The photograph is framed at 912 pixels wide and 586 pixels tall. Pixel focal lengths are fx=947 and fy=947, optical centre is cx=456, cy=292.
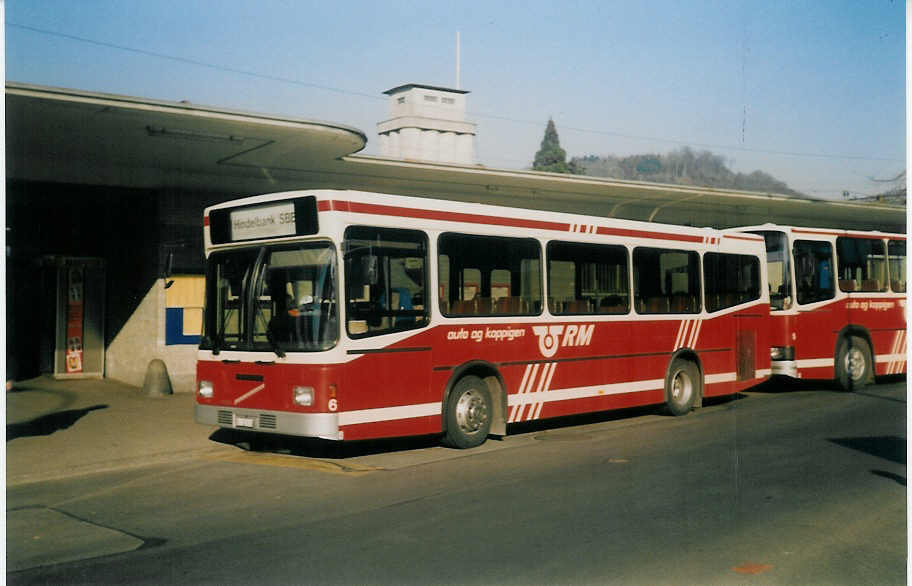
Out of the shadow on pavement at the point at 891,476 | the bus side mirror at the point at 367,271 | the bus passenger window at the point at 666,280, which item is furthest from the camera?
the bus passenger window at the point at 666,280

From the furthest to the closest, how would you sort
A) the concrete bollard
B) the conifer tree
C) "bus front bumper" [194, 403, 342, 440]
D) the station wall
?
the conifer tree, the station wall, the concrete bollard, "bus front bumper" [194, 403, 342, 440]

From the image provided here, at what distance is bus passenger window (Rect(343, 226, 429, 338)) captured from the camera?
33.7 feet

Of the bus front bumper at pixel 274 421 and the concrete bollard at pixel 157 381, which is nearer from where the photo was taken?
the bus front bumper at pixel 274 421

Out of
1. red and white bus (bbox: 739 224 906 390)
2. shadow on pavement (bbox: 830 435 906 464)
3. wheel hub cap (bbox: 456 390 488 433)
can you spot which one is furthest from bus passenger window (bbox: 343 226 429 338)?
red and white bus (bbox: 739 224 906 390)

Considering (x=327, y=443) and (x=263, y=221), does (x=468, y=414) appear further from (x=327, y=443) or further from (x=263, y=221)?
(x=263, y=221)

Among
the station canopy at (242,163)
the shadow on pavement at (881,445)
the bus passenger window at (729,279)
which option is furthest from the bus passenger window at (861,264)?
the shadow on pavement at (881,445)

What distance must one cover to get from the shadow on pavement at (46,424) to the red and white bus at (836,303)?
12160mm

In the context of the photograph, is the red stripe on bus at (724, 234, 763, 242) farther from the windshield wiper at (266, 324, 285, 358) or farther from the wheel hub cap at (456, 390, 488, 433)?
the windshield wiper at (266, 324, 285, 358)

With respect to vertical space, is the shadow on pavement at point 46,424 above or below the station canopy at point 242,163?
below

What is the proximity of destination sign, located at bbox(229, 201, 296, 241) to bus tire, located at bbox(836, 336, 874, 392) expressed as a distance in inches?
480

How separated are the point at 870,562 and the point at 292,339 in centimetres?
625

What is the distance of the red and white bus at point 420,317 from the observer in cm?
1024

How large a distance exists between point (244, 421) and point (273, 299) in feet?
4.73

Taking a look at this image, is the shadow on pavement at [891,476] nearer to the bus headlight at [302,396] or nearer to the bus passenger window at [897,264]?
the bus headlight at [302,396]
